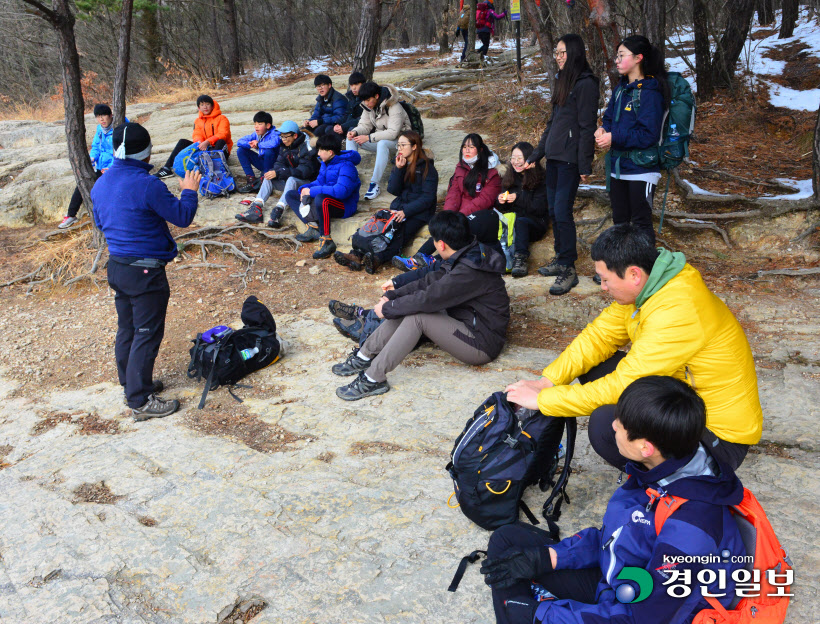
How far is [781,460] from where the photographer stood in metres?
3.12

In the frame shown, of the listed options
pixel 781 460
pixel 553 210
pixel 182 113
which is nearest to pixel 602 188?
pixel 553 210

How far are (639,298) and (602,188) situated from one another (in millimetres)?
4362

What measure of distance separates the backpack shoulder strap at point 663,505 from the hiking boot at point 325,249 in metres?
5.49

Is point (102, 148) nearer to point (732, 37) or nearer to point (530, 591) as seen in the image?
point (530, 591)

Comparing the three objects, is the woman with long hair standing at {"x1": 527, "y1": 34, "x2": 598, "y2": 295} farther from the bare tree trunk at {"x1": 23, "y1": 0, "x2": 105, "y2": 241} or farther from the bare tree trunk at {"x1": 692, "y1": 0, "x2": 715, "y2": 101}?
the bare tree trunk at {"x1": 692, "y1": 0, "x2": 715, "y2": 101}

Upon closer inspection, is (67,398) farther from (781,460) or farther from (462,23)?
(462,23)

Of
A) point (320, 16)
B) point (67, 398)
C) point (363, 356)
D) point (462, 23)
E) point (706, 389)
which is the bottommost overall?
point (67, 398)

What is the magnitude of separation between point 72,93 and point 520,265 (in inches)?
226

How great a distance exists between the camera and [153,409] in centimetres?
430

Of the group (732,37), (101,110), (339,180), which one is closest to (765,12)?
(732,37)

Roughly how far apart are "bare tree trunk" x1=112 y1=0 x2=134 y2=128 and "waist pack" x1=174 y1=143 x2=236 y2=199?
98 centimetres

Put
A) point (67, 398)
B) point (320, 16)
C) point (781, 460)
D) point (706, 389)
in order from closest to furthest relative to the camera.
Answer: point (706, 389) < point (781, 460) < point (67, 398) < point (320, 16)

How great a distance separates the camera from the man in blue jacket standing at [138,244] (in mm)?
4066

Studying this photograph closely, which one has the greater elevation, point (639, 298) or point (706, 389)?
point (639, 298)
